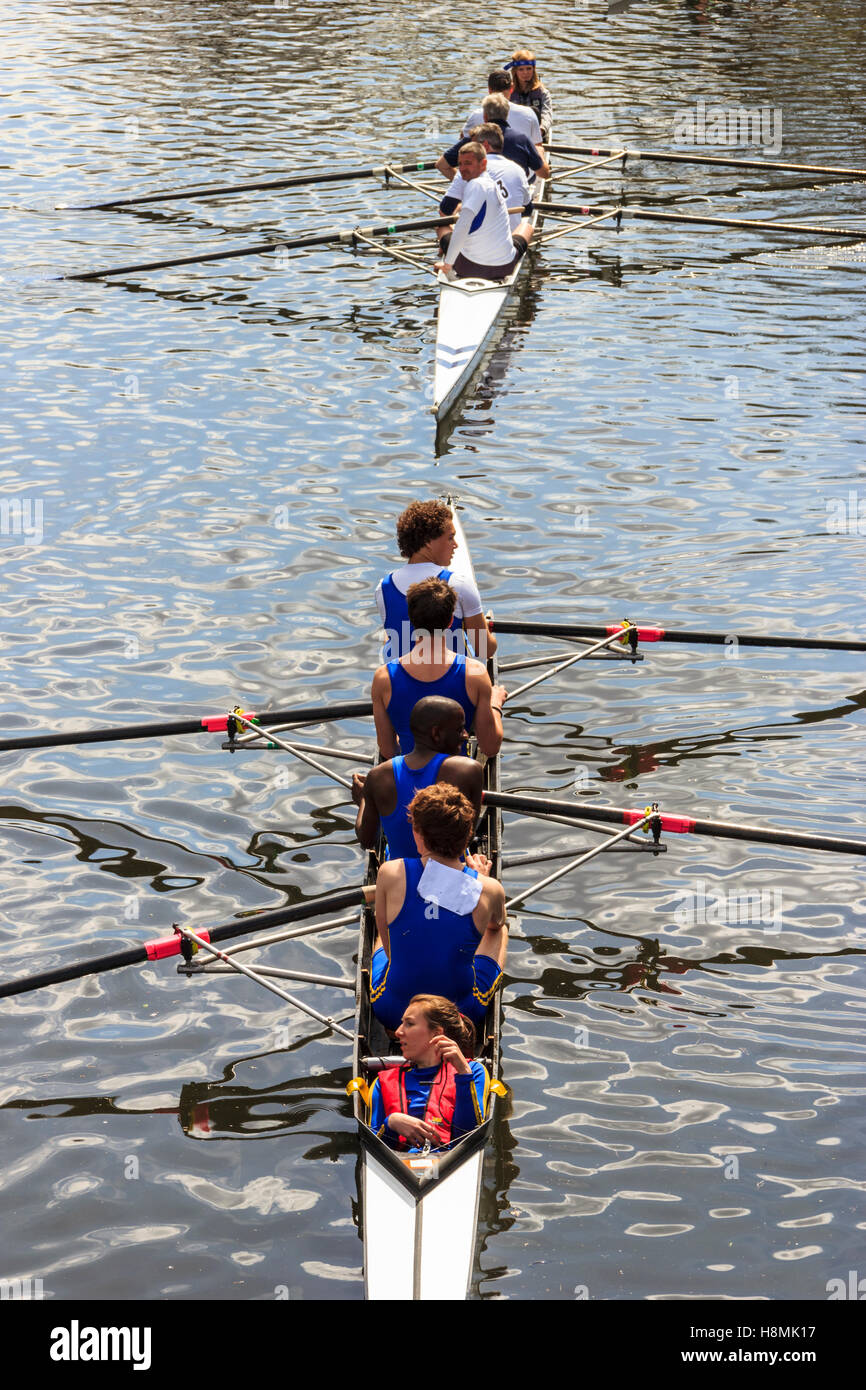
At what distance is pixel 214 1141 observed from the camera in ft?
22.5

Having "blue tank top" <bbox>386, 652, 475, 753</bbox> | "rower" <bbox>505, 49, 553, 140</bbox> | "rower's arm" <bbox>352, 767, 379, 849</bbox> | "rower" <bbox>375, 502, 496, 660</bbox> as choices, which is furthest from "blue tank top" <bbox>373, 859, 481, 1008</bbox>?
"rower" <bbox>505, 49, 553, 140</bbox>

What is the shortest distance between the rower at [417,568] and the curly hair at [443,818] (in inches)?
77.4

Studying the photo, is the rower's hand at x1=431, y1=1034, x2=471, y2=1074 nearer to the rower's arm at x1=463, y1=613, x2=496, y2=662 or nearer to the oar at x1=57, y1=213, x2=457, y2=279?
the rower's arm at x1=463, y1=613, x2=496, y2=662

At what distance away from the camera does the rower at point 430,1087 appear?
5.93 metres

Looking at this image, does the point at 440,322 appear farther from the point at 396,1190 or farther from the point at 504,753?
the point at 396,1190

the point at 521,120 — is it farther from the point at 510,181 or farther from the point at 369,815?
the point at 369,815

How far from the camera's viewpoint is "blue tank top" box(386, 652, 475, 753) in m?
7.24

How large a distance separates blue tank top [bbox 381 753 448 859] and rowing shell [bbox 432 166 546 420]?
8316mm

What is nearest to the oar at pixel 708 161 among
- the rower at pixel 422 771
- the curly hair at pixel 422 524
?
the curly hair at pixel 422 524

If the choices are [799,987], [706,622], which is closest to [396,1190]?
[799,987]

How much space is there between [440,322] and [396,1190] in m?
11.9

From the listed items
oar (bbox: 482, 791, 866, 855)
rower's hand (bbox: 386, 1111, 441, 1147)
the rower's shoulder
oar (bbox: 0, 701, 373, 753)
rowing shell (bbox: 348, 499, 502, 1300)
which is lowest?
rowing shell (bbox: 348, 499, 502, 1300)

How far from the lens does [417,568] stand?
316 inches

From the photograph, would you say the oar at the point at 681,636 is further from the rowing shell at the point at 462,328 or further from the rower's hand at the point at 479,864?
the rowing shell at the point at 462,328
